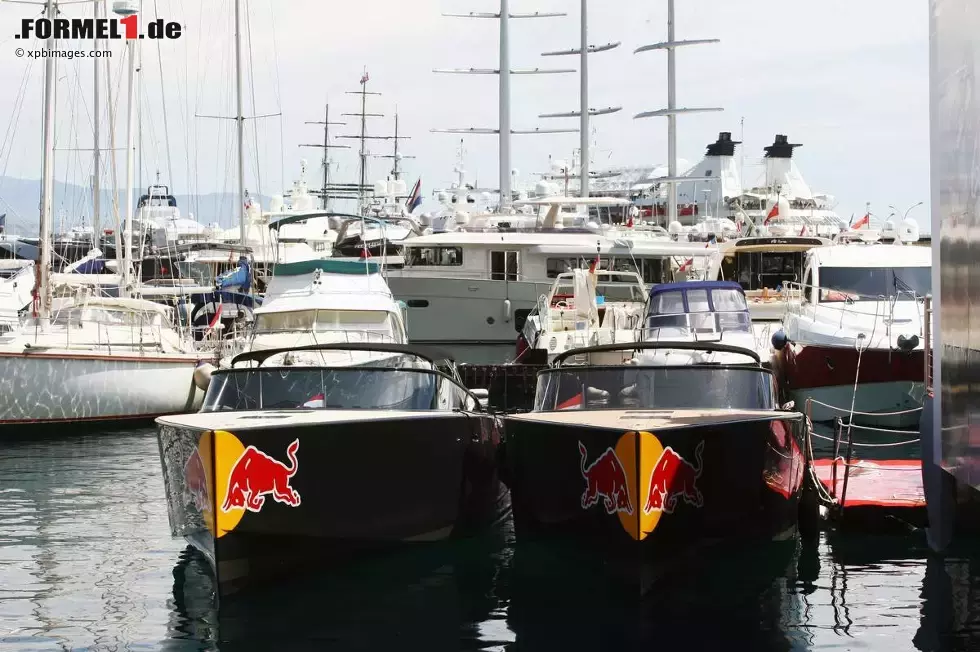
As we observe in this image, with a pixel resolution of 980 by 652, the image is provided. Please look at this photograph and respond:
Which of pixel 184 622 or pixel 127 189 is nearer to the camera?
pixel 184 622

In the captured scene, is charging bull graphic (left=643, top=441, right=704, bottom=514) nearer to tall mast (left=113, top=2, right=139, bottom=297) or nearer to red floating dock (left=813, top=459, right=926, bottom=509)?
red floating dock (left=813, top=459, right=926, bottom=509)

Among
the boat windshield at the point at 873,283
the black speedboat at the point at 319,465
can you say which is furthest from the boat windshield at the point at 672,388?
the boat windshield at the point at 873,283

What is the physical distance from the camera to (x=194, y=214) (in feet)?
149

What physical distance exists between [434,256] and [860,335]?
679 inches

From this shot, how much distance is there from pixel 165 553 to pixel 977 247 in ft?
28.3

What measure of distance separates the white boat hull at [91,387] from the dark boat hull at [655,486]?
13606mm

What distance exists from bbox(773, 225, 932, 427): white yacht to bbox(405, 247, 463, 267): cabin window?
12.9 meters

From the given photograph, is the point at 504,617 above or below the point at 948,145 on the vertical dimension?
below

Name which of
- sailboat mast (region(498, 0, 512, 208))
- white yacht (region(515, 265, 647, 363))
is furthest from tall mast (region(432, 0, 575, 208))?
white yacht (region(515, 265, 647, 363))

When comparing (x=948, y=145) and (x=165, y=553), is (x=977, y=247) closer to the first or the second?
(x=948, y=145)

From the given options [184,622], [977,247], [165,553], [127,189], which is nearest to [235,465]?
[184,622]

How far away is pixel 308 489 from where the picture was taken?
35.0ft

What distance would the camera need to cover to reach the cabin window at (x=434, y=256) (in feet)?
121

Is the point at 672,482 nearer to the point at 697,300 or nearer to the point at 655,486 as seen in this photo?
the point at 655,486
